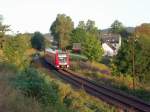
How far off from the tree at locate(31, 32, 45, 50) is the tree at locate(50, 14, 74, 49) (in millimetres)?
4511

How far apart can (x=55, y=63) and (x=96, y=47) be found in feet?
76.9

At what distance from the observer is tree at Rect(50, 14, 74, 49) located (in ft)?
424

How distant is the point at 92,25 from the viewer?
→ 16662cm

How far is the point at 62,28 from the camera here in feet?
429

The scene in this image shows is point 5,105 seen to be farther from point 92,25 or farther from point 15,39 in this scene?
point 92,25

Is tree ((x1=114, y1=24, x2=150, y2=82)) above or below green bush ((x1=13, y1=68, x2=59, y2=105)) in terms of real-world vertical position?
below

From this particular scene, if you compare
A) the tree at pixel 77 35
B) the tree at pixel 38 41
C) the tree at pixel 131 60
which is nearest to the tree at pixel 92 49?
the tree at pixel 131 60

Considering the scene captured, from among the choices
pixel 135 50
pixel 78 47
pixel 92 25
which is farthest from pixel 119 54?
pixel 92 25

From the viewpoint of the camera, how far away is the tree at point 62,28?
129125 millimetres

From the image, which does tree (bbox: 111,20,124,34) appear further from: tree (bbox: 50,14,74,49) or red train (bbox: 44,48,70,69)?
red train (bbox: 44,48,70,69)

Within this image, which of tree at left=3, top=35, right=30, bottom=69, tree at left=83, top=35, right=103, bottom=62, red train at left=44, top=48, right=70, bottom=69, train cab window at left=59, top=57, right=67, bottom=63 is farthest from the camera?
tree at left=83, top=35, right=103, bottom=62

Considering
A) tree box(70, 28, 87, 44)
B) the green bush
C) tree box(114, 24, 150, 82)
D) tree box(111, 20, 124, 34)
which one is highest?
tree box(111, 20, 124, 34)

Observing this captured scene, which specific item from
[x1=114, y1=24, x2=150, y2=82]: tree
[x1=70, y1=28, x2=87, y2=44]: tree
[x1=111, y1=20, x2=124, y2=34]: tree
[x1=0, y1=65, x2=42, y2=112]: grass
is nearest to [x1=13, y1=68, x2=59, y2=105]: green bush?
[x1=0, y1=65, x2=42, y2=112]: grass

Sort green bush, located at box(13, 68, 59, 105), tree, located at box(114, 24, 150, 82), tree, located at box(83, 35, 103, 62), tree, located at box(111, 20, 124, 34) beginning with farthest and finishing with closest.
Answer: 1. tree, located at box(111, 20, 124, 34)
2. tree, located at box(83, 35, 103, 62)
3. tree, located at box(114, 24, 150, 82)
4. green bush, located at box(13, 68, 59, 105)
